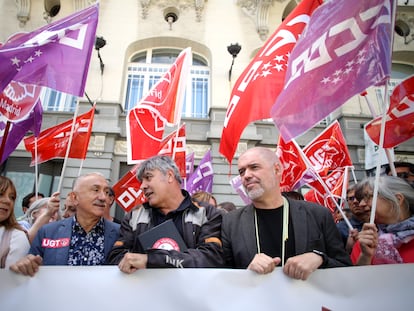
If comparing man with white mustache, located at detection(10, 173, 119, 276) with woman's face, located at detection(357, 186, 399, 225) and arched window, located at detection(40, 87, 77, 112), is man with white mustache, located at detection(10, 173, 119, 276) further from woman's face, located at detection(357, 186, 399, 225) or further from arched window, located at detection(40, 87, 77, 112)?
arched window, located at detection(40, 87, 77, 112)

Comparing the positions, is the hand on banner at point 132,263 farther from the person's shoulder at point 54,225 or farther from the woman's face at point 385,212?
the woman's face at point 385,212

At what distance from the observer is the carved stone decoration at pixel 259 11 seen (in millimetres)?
10469

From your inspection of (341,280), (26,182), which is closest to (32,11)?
(26,182)

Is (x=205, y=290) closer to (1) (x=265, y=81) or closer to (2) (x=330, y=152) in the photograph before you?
(1) (x=265, y=81)

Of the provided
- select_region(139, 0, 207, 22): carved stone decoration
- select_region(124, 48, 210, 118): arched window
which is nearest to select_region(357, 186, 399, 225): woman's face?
select_region(124, 48, 210, 118): arched window

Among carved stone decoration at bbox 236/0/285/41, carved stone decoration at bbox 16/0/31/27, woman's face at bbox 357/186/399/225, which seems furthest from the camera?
carved stone decoration at bbox 236/0/285/41

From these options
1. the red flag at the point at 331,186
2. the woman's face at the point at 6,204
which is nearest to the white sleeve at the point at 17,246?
the woman's face at the point at 6,204

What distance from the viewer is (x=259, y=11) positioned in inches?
418

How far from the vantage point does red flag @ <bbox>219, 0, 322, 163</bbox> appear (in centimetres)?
290

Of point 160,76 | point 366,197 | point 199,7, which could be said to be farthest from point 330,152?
point 199,7

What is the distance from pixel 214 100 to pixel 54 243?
798 cm

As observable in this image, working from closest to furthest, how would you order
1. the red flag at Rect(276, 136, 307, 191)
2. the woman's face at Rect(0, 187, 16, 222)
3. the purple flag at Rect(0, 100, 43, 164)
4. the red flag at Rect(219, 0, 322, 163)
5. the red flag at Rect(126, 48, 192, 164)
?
the woman's face at Rect(0, 187, 16, 222) < the red flag at Rect(219, 0, 322, 163) < the purple flag at Rect(0, 100, 43, 164) < the red flag at Rect(126, 48, 192, 164) < the red flag at Rect(276, 136, 307, 191)

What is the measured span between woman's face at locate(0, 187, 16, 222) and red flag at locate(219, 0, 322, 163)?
187 centimetres

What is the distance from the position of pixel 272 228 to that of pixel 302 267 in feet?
1.48
